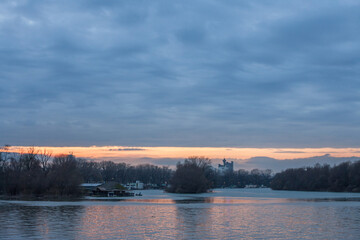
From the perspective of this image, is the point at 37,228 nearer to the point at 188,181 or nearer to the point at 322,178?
the point at 188,181

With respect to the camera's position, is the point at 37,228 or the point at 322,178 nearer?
the point at 37,228

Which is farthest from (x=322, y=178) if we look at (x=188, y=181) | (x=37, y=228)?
(x=37, y=228)

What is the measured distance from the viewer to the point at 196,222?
38.4 meters

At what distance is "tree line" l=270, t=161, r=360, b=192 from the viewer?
146875 millimetres

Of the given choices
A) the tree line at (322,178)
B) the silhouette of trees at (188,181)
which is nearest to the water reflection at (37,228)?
the silhouette of trees at (188,181)

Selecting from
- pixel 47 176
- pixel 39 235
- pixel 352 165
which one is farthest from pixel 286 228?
pixel 352 165

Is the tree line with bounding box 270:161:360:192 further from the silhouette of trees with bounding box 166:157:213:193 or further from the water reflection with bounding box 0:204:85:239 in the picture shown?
the water reflection with bounding box 0:204:85:239

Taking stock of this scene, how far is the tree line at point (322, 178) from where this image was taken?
14688 centimetres

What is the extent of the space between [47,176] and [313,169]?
113 m

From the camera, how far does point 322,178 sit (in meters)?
163

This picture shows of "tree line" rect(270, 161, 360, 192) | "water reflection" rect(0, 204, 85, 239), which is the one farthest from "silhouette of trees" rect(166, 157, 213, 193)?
"water reflection" rect(0, 204, 85, 239)

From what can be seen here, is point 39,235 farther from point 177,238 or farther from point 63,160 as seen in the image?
point 63,160

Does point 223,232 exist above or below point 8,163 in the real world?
below

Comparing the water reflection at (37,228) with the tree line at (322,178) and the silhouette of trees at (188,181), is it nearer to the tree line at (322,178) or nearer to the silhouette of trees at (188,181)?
the silhouette of trees at (188,181)
